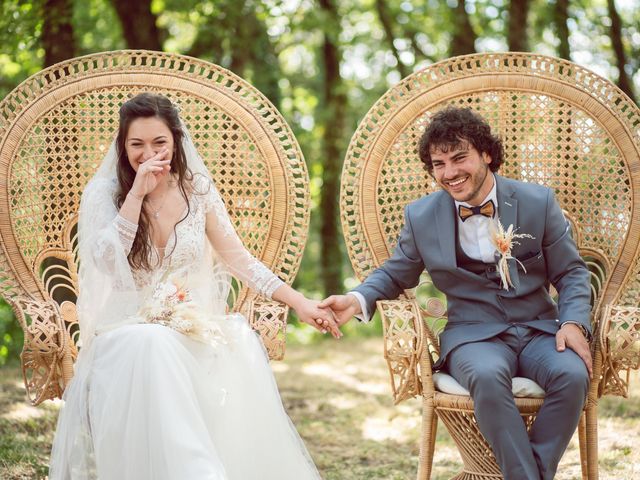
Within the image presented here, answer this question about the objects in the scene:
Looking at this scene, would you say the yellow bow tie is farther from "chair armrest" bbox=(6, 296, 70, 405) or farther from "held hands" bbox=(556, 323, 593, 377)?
"chair armrest" bbox=(6, 296, 70, 405)

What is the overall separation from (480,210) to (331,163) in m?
5.92

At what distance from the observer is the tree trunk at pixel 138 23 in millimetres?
6914

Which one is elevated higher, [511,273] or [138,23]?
[138,23]

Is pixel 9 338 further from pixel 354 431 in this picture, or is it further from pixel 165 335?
pixel 165 335

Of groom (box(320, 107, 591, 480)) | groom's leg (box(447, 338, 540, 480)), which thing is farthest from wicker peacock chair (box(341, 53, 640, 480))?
groom's leg (box(447, 338, 540, 480))

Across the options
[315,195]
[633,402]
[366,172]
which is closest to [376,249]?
[366,172]

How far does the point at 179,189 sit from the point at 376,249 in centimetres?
95

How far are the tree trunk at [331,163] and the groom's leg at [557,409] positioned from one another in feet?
20.4

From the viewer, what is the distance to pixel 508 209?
10.8 ft

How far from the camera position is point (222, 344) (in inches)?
118

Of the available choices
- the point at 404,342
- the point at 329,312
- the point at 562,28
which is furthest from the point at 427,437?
the point at 562,28

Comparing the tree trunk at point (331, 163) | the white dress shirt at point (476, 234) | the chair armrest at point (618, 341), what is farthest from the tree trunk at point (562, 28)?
the chair armrest at point (618, 341)

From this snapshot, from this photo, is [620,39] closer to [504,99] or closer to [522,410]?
[504,99]

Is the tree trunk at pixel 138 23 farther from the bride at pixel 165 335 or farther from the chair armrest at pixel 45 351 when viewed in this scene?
the chair armrest at pixel 45 351
